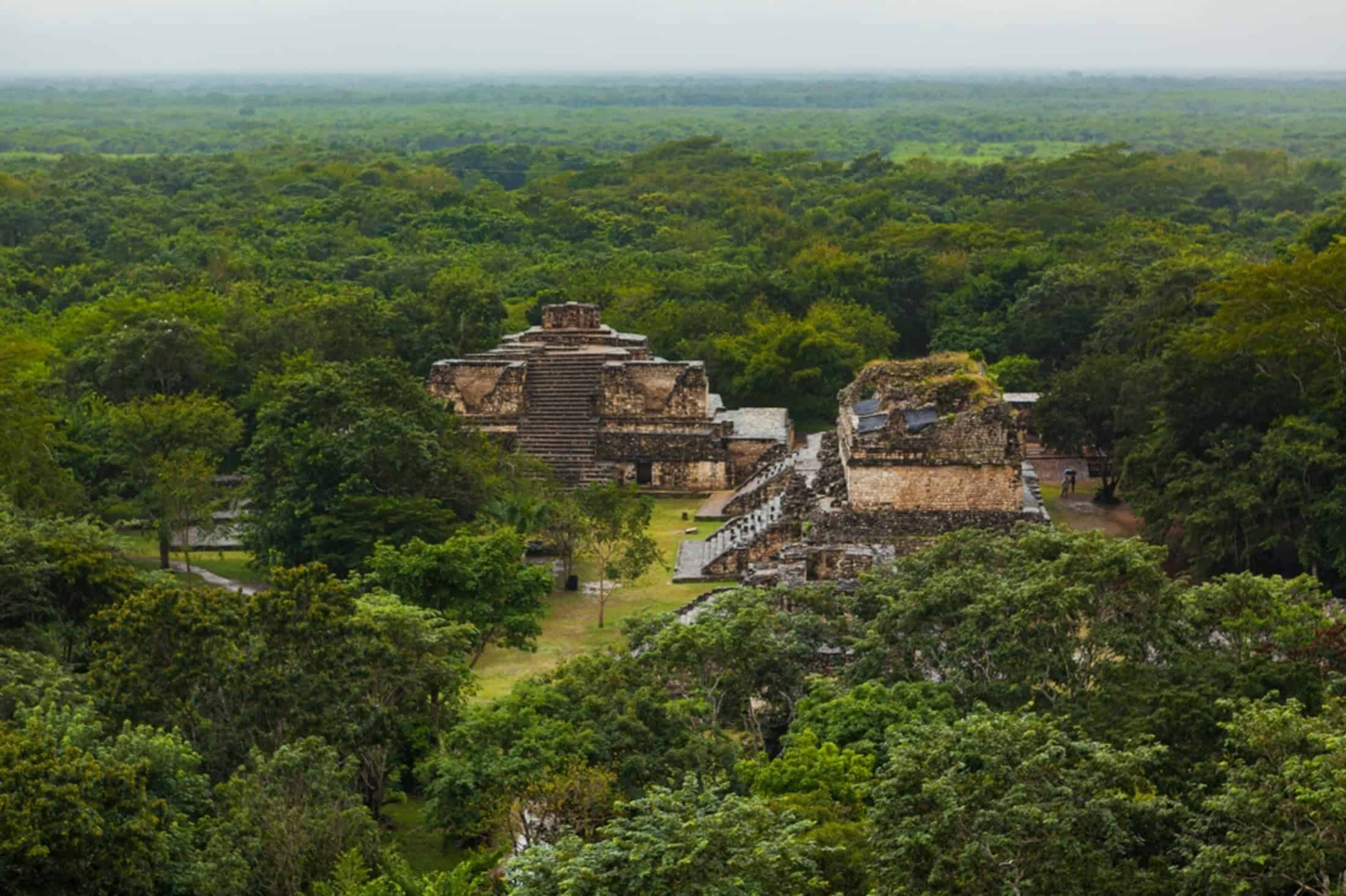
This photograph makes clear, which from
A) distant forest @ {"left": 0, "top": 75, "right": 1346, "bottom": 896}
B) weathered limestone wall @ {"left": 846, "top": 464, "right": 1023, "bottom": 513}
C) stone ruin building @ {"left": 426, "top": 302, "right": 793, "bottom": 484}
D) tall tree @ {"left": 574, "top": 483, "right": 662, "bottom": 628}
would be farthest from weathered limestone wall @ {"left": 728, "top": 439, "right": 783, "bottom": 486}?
weathered limestone wall @ {"left": 846, "top": 464, "right": 1023, "bottom": 513}

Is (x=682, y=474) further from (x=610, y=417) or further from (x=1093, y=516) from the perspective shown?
(x=1093, y=516)

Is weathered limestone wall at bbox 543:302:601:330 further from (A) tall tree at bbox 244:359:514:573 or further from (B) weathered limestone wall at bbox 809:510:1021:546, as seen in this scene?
(B) weathered limestone wall at bbox 809:510:1021:546

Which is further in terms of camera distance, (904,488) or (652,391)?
(652,391)

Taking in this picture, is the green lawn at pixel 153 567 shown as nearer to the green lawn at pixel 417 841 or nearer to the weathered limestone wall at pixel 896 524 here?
the green lawn at pixel 417 841

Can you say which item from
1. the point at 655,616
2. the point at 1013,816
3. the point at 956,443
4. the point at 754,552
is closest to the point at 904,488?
the point at 956,443

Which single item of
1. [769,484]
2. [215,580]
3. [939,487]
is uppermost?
[939,487]

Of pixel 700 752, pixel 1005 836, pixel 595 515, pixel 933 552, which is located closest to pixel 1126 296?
pixel 595 515
